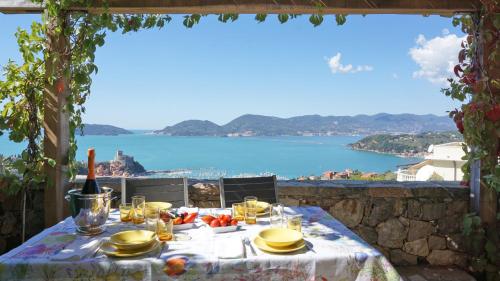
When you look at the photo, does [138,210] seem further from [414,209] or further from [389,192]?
[414,209]

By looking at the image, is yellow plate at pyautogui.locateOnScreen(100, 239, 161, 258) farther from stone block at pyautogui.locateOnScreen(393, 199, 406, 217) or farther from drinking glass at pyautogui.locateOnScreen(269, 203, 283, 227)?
stone block at pyautogui.locateOnScreen(393, 199, 406, 217)

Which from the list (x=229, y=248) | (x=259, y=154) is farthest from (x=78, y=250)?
(x=259, y=154)

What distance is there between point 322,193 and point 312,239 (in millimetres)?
1432

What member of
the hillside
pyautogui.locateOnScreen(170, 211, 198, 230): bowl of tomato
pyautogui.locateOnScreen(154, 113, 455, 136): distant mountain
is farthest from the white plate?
pyautogui.locateOnScreen(154, 113, 455, 136): distant mountain

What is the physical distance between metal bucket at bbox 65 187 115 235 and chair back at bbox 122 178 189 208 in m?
0.59

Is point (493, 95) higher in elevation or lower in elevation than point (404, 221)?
higher

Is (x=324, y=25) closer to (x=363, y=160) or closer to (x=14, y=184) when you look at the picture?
(x=14, y=184)

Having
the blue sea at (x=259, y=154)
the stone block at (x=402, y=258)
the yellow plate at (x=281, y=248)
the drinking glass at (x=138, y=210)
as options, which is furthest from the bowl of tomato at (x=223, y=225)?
the blue sea at (x=259, y=154)

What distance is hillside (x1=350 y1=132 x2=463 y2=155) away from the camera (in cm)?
628

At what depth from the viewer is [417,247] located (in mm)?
2979

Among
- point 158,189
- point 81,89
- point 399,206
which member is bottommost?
point 399,206

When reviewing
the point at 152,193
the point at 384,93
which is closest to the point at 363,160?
the point at 152,193

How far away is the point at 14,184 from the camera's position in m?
2.70

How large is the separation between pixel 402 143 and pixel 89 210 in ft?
20.1
